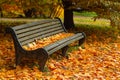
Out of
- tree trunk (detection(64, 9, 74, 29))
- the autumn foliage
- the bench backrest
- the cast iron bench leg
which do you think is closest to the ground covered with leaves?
the autumn foliage

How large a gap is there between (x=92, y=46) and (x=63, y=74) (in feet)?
9.71

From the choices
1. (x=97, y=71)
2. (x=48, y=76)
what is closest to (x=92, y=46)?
(x=97, y=71)

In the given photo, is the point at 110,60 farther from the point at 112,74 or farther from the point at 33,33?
the point at 33,33

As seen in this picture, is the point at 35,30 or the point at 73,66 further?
the point at 35,30

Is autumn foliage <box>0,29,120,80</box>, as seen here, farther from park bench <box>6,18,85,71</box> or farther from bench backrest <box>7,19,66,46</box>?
bench backrest <box>7,19,66,46</box>

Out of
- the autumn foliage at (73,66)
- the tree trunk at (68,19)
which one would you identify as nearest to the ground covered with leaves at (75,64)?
the autumn foliage at (73,66)

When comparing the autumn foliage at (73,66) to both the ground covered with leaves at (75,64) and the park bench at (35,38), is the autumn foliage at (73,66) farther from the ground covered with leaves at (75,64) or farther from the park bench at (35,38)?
the park bench at (35,38)

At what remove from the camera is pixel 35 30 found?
758cm

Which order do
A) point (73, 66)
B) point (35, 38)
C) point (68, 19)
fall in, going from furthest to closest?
1. point (68, 19)
2. point (35, 38)
3. point (73, 66)

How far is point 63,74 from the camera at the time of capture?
671 cm

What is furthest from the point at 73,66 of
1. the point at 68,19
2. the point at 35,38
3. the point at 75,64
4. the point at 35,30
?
the point at 68,19

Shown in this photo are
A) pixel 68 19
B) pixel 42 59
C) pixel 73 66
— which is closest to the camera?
pixel 42 59

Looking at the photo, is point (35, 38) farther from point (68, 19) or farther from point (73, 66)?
point (68, 19)

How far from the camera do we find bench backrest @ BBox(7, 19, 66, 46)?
6.82 meters
